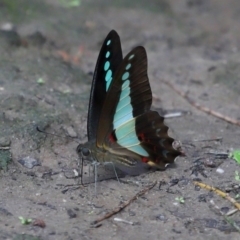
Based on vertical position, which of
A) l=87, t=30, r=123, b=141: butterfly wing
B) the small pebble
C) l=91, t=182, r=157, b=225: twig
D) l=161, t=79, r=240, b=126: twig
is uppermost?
l=87, t=30, r=123, b=141: butterfly wing

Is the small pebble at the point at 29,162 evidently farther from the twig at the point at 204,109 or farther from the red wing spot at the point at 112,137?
the twig at the point at 204,109

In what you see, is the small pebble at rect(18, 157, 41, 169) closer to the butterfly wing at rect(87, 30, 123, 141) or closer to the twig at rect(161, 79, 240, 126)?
the butterfly wing at rect(87, 30, 123, 141)

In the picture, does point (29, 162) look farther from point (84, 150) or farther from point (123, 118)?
point (123, 118)

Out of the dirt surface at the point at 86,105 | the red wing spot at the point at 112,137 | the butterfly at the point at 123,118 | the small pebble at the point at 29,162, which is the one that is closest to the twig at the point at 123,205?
the dirt surface at the point at 86,105

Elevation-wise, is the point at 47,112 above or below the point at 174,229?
above

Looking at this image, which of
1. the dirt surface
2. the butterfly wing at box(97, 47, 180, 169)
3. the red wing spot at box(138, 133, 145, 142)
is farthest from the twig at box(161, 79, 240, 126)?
the red wing spot at box(138, 133, 145, 142)

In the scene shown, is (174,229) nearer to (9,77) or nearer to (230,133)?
(230,133)

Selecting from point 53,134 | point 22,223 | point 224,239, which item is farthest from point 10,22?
point 224,239
